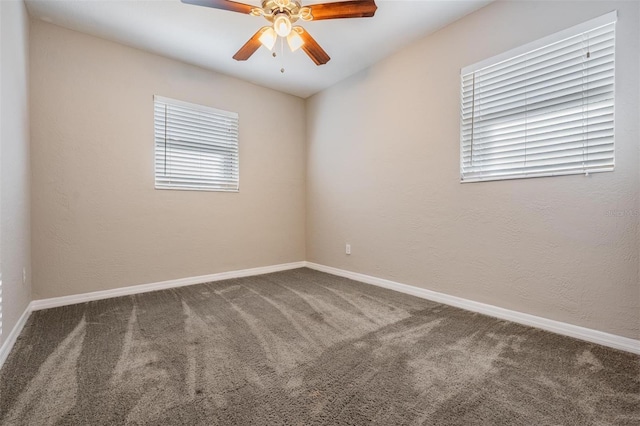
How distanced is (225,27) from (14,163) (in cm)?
206

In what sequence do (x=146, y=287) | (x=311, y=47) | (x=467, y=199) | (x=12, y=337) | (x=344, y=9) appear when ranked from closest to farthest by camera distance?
(x=12, y=337), (x=344, y=9), (x=311, y=47), (x=467, y=199), (x=146, y=287)

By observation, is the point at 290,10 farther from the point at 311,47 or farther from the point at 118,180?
the point at 118,180

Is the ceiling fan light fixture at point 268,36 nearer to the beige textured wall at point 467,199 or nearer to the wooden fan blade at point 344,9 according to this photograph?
the wooden fan blade at point 344,9

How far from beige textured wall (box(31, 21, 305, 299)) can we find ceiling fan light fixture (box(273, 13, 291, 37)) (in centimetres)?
187

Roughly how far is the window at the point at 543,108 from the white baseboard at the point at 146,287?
2.83 metres

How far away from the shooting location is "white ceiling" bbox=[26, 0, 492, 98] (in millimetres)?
2516

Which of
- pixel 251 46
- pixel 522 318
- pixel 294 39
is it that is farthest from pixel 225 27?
pixel 522 318

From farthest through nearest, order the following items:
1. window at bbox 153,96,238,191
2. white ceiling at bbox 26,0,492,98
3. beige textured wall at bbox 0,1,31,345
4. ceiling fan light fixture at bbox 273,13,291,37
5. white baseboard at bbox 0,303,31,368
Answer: window at bbox 153,96,238,191
white ceiling at bbox 26,0,492,98
ceiling fan light fixture at bbox 273,13,291,37
beige textured wall at bbox 0,1,31,345
white baseboard at bbox 0,303,31,368

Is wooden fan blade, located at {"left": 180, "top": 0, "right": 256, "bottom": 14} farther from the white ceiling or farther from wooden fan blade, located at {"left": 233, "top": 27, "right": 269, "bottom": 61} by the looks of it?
the white ceiling

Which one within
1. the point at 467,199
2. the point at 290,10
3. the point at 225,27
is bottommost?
the point at 467,199

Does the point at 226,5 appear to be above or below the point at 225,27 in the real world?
below

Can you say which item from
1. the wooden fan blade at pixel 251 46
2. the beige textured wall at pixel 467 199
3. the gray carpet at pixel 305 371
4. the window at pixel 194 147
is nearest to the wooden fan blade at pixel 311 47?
the wooden fan blade at pixel 251 46

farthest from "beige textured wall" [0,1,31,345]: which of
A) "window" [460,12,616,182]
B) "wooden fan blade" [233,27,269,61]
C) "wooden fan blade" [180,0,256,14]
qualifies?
"window" [460,12,616,182]

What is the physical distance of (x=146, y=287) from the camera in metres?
3.20
